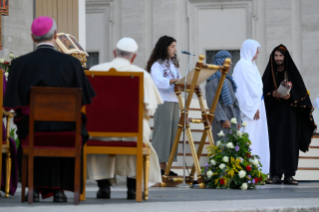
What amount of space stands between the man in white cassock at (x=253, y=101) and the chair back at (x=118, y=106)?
3733 millimetres

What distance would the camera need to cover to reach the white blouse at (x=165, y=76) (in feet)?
25.7

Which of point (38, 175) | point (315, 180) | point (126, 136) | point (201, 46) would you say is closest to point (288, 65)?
point (315, 180)

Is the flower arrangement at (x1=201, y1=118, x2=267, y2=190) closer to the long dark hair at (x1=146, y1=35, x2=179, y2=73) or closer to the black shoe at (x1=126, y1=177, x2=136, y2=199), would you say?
the long dark hair at (x1=146, y1=35, x2=179, y2=73)

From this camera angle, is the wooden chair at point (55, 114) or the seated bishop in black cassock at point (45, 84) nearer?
the wooden chair at point (55, 114)

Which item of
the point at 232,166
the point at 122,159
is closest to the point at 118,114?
the point at 122,159

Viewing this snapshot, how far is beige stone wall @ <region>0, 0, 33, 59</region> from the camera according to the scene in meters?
10.7

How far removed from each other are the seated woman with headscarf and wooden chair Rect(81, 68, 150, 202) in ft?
9.38

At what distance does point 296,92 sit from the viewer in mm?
8992

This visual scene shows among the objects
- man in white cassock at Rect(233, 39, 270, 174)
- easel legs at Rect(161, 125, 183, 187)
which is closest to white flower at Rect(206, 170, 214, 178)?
easel legs at Rect(161, 125, 183, 187)

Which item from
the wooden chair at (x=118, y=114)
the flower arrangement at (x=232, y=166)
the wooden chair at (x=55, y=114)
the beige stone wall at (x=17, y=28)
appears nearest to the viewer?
the wooden chair at (x=55, y=114)

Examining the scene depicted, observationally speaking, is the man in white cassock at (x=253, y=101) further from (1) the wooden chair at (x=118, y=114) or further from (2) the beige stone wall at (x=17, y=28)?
(2) the beige stone wall at (x=17, y=28)

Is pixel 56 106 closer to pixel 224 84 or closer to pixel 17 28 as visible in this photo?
pixel 224 84

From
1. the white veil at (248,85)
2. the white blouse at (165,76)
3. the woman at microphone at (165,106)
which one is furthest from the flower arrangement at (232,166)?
the white veil at (248,85)

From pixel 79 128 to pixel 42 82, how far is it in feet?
1.72
